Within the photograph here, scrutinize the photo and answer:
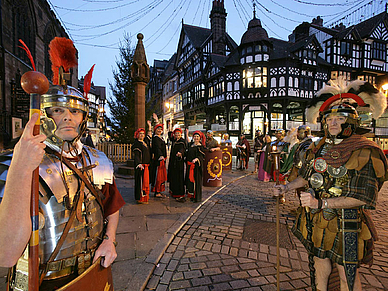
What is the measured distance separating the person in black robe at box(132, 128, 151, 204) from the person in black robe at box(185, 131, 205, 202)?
119 centimetres

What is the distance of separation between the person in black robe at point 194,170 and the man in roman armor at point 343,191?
12.7 ft

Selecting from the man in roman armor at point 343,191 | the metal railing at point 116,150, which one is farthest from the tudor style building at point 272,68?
the man in roman armor at point 343,191

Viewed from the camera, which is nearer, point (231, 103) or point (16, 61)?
point (16, 61)

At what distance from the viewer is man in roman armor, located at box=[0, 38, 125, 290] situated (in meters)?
1.01

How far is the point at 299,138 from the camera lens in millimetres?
6078

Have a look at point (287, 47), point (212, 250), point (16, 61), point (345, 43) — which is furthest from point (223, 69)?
point (212, 250)

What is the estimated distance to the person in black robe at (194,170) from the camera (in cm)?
608

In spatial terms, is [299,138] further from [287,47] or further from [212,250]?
[287,47]

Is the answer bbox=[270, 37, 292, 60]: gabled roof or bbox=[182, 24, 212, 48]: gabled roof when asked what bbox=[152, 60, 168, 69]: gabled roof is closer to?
bbox=[182, 24, 212, 48]: gabled roof

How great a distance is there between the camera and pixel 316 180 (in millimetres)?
2184

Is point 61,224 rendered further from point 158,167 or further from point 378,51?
point 378,51

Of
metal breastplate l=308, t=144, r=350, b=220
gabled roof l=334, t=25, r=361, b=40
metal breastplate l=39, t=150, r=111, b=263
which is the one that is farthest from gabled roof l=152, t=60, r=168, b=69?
metal breastplate l=39, t=150, r=111, b=263

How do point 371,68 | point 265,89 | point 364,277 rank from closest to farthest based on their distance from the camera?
point 364,277 < point 265,89 < point 371,68

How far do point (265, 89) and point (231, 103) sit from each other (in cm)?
411
